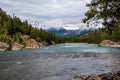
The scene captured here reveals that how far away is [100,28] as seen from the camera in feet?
84.8

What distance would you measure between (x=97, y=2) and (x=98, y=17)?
1.40 meters

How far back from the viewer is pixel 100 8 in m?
26.4

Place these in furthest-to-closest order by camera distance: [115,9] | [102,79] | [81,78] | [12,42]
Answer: [12,42] → [81,78] → [102,79] → [115,9]

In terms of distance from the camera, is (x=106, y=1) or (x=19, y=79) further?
(x=19, y=79)

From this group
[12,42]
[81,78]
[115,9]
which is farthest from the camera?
[12,42]

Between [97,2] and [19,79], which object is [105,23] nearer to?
[97,2]

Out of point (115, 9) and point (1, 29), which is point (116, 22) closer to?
point (115, 9)

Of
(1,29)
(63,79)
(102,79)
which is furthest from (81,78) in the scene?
(1,29)

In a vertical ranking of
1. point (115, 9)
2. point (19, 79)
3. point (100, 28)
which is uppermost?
point (115, 9)

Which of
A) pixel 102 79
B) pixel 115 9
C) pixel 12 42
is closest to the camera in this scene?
pixel 115 9

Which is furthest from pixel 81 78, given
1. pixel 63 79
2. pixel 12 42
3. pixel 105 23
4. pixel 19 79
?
pixel 12 42

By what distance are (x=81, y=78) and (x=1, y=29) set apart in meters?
153

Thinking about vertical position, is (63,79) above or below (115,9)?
below

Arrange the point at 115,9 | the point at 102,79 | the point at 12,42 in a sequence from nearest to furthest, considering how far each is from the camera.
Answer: the point at 115,9 → the point at 102,79 → the point at 12,42
